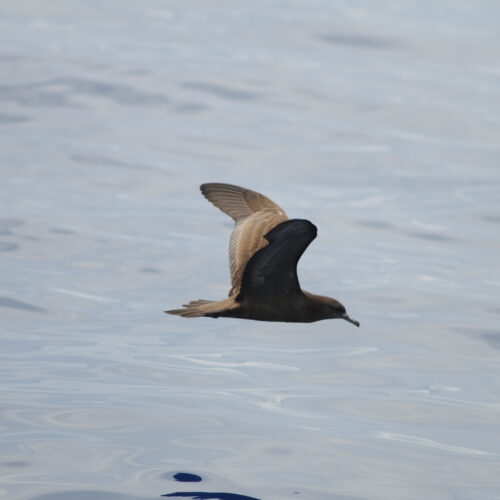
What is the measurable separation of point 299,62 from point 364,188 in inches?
498

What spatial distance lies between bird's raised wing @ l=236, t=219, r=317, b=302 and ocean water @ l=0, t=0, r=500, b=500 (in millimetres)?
2646

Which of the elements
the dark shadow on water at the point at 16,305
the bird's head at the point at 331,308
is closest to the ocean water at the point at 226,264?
the dark shadow on water at the point at 16,305

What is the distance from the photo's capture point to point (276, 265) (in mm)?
8750

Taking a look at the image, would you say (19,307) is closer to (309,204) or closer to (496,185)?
(309,204)

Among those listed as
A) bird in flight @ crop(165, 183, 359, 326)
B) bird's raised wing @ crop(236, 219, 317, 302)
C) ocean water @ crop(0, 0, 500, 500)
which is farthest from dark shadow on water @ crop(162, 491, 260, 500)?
bird's raised wing @ crop(236, 219, 317, 302)

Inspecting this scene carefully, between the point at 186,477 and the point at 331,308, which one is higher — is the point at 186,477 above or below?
below

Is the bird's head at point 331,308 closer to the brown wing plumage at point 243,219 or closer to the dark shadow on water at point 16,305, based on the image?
the brown wing plumage at point 243,219

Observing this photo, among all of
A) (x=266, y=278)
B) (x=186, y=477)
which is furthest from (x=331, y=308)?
(x=186, y=477)

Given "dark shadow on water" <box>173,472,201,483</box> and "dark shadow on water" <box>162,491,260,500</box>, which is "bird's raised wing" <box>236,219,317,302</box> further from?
"dark shadow on water" <box>173,472,201,483</box>

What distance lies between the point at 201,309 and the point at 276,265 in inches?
26.5

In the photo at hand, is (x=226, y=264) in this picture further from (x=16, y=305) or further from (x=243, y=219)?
(x=243, y=219)

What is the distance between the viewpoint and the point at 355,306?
18219 millimetres

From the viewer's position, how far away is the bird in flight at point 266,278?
27.9 ft

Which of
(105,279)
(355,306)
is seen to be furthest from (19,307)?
(355,306)
